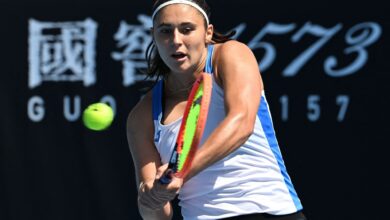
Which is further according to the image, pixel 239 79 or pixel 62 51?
pixel 62 51

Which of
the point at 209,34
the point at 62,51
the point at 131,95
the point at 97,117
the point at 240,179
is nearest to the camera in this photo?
the point at 240,179

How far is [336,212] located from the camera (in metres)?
5.05

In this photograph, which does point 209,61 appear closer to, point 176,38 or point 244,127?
point 176,38

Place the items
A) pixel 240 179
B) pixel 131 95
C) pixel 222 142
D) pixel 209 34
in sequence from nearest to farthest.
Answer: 1. pixel 222 142
2. pixel 240 179
3. pixel 209 34
4. pixel 131 95

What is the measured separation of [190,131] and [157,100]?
0.43 m

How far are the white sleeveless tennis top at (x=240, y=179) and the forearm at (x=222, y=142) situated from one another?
215 millimetres

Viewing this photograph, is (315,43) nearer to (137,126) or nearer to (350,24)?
(350,24)

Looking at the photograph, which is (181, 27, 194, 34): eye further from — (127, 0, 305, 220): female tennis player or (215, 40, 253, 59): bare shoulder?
(215, 40, 253, 59): bare shoulder

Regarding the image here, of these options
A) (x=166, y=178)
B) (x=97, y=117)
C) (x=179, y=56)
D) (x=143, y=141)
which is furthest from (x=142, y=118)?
(x=97, y=117)

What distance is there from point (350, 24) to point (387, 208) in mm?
1105

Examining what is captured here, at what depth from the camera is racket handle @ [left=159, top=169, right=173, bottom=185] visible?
245 cm

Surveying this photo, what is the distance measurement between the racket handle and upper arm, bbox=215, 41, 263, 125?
0.26m

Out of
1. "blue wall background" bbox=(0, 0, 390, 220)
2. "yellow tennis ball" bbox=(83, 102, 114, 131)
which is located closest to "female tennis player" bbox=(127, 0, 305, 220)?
"yellow tennis ball" bbox=(83, 102, 114, 131)

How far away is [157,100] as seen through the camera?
2.94 metres
